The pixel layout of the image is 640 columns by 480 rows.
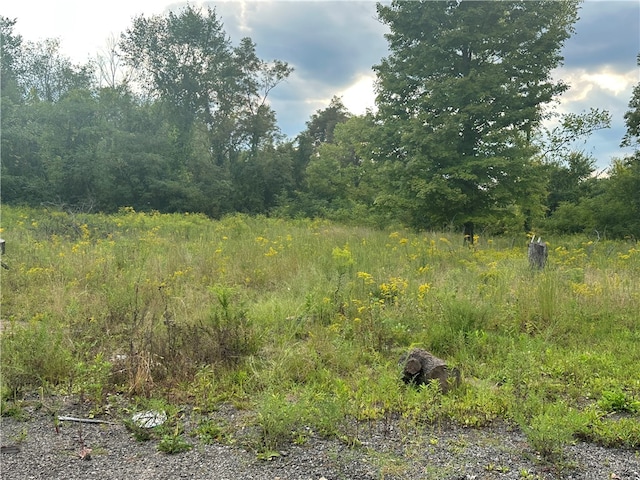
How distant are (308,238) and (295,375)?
649cm

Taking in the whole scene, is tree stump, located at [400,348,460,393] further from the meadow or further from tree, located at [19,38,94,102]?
tree, located at [19,38,94,102]

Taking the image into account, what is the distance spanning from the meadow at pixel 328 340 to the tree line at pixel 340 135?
6504 millimetres

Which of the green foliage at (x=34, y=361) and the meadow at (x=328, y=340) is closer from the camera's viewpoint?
the meadow at (x=328, y=340)

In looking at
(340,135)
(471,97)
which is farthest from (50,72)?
(471,97)

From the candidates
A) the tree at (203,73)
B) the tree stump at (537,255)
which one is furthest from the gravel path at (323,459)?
the tree at (203,73)

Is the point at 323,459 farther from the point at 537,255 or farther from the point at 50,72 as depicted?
the point at 50,72

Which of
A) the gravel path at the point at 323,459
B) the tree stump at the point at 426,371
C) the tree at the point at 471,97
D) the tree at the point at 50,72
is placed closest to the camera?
the gravel path at the point at 323,459

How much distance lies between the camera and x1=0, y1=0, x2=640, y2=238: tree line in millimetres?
12977

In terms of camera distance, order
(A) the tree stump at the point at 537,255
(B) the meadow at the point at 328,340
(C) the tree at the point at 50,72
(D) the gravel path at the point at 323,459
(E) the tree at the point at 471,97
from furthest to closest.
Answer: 1. (C) the tree at the point at 50,72
2. (E) the tree at the point at 471,97
3. (A) the tree stump at the point at 537,255
4. (B) the meadow at the point at 328,340
5. (D) the gravel path at the point at 323,459

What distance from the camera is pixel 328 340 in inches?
177

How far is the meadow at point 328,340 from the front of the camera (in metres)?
3.25

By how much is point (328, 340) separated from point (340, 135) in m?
24.6

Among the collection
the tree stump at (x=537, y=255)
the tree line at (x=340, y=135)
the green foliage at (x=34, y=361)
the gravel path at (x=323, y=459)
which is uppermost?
the tree line at (x=340, y=135)

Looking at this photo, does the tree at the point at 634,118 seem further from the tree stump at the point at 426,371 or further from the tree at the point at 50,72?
the tree at the point at 50,72
